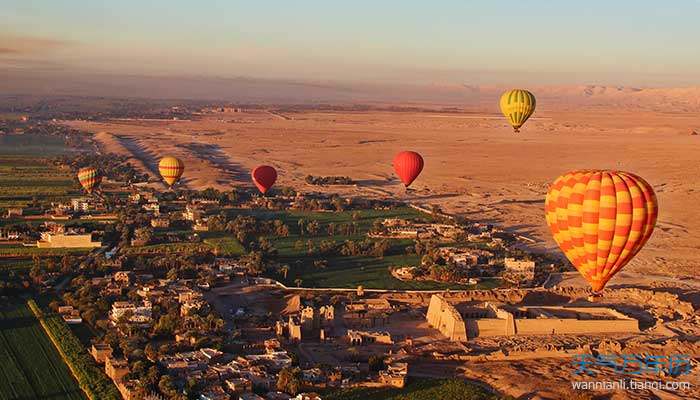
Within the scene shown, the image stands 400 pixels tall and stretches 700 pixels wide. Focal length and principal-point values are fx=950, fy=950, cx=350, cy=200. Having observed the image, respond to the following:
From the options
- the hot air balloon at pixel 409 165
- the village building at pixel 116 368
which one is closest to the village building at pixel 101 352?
the village building at pixel 116 368

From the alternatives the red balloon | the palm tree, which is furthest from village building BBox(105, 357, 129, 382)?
the red balloon

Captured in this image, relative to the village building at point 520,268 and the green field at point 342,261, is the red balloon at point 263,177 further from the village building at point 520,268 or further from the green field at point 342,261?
the village building at point 520,268

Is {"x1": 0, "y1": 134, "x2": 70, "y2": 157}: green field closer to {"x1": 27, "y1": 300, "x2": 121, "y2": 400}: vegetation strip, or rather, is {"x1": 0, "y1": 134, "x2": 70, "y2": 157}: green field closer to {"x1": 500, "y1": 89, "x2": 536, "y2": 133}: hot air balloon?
{"x1": 500, "y1": 89, "x2": 536, "y2": 133}: hot air balloon

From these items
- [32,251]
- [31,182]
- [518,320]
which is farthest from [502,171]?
[518,320]

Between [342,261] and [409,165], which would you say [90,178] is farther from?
[342,261]

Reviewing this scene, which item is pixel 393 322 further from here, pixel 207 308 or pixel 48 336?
pixel 48 336

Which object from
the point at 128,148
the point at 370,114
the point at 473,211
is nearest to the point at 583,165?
the point at 473,211
